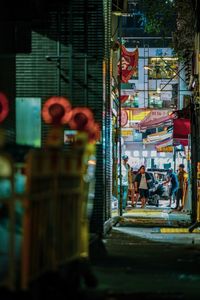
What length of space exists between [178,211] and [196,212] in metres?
8.39

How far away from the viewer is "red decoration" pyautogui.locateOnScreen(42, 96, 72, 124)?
47.0 ft

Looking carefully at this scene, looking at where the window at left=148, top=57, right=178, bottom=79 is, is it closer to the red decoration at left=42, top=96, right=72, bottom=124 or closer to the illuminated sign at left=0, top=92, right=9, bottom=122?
the red decoration at left=42, top=96, right=72, bottom=124

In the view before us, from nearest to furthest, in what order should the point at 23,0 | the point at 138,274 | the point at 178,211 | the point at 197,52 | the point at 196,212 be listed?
1. the point at 138,274
2. the point at 23,0
3. the point at 196,212
4. the point at 197,52
5. the point at 178,211

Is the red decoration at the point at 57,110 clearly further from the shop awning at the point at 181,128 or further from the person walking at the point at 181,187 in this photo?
the person walking at the point at 181,187

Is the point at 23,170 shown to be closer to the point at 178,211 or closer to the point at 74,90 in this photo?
the point at 74,90

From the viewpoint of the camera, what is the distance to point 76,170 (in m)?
7.90

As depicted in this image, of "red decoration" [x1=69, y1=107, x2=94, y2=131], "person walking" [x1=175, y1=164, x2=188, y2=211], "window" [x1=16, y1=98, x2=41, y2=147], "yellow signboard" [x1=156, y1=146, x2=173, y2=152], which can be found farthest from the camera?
"yellow signboard" [x1=156, y1=146, x2=173, y2=152]

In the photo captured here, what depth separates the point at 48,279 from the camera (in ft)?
23.4

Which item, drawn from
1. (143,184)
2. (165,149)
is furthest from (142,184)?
(165,149)

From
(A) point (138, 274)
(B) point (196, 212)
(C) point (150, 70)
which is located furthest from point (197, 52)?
(C) point (150, 70)

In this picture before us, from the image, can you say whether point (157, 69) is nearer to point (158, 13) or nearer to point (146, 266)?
point (158, 13)

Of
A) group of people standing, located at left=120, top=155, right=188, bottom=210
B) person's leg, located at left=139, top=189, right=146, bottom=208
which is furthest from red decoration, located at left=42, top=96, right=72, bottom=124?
person's leg, located at left=139, top=189, right=146, bottom=208

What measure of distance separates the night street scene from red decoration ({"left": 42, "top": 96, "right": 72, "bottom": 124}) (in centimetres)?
3

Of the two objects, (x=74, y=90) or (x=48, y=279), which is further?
(x=74, y=90)
